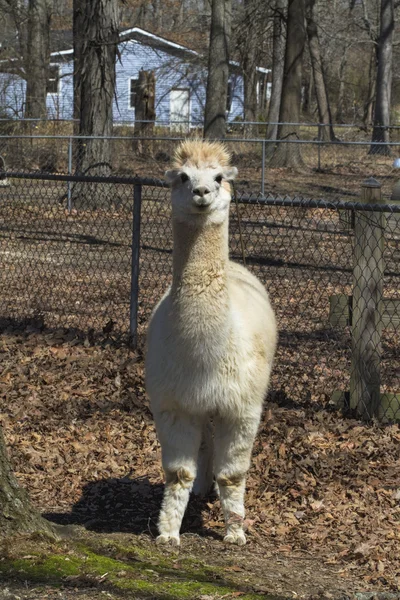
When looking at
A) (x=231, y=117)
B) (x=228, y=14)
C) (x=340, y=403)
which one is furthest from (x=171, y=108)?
(x=340, y=403)

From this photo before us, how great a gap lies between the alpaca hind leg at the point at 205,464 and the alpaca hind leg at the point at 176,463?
74 centimetres

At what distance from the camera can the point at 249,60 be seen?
1564 inches

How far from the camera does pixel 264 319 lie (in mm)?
5055

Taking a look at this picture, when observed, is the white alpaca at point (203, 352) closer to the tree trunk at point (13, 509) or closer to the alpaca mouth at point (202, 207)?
the alpaca mouth at point (202, 207)

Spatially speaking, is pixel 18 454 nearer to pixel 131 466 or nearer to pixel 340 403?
pixel 131 466

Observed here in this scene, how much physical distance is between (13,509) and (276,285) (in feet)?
21.0

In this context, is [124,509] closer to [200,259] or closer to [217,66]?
[200,259]

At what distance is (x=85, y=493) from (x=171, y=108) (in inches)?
1860

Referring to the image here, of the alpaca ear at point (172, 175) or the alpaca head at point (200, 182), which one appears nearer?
the alpaca head at point (200, 182)

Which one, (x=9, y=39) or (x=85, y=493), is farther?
(x=9, y=39)

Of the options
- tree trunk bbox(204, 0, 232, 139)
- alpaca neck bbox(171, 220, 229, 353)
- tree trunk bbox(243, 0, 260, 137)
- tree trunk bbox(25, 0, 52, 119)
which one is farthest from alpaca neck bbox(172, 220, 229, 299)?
tree trunk bbox(243, 0, 260, 137)

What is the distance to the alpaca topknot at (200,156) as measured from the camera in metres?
4.33

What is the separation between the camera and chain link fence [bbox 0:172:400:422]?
6363 millimetres

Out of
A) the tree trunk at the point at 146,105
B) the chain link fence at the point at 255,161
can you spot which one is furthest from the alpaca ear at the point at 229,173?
the tree trunk at the point at 146,105
